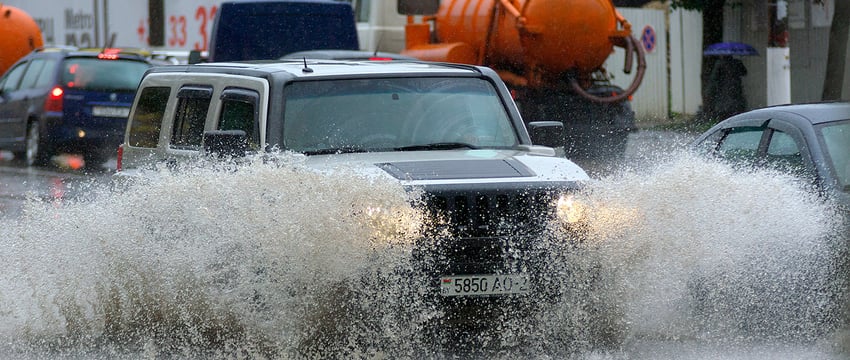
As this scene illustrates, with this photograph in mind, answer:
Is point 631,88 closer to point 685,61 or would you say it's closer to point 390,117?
point 685,61

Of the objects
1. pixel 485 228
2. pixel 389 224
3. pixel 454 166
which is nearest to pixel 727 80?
pixel 454 166

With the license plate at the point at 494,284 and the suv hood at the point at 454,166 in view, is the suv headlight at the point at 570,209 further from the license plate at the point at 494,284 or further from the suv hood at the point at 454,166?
the license plate at the point at 494,284

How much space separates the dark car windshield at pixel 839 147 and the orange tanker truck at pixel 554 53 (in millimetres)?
11146

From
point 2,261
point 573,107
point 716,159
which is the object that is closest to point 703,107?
point 573,107

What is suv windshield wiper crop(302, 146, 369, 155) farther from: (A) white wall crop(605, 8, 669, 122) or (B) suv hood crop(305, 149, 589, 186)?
(A) white wall crop(605, 8, 669, 122)

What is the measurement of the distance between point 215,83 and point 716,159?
3066 mm

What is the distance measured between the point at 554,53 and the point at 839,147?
11.8 metres

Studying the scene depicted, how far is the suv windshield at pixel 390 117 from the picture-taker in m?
7.87

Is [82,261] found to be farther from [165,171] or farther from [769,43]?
[769,43]

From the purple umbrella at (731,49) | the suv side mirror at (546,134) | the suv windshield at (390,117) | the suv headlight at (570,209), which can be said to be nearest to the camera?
the suv headlight at (570,209)

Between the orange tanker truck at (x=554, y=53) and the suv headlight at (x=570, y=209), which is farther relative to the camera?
the orange tanker truck at (x=554, y=53)

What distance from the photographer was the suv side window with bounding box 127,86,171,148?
9398 mm

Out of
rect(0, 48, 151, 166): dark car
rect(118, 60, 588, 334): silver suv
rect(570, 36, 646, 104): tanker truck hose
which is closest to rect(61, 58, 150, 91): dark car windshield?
rect(0, 48, 151, 166): dark car

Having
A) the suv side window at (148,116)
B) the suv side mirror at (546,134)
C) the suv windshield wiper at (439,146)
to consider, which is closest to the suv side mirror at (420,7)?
the suv side window at (148,116)
